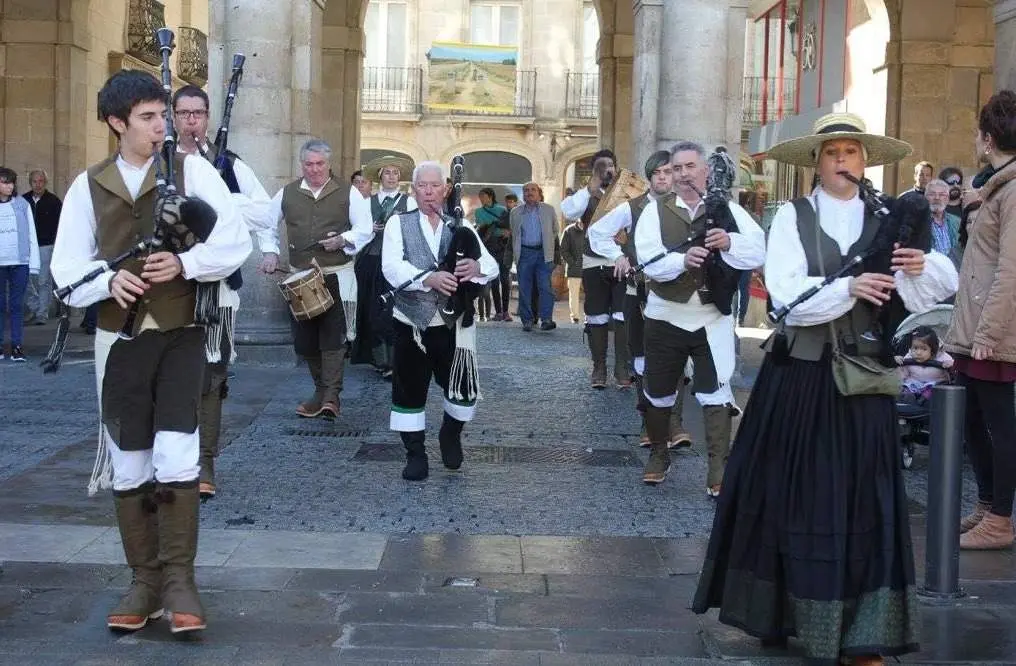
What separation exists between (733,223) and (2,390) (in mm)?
6346

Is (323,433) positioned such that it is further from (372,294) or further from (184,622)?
(184,622)

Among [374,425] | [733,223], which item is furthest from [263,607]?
[374,425]

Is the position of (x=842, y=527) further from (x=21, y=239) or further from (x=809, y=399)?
(x=21, y=239)

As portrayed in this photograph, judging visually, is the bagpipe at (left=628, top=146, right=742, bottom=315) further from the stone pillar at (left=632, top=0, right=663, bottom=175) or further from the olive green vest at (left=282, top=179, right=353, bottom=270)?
the stone pillar at (left=632, top=0, right=663, bottom=175)

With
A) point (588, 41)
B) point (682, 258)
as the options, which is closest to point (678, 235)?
point (682, 258)

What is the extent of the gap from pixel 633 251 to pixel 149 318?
4.28m

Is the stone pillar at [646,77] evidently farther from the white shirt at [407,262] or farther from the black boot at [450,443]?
the black boot at [450,443]

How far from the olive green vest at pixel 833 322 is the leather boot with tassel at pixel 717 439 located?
101 inches

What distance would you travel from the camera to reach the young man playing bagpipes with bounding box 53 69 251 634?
509 cm

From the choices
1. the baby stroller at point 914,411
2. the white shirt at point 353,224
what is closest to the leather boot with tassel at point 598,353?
the white shirt at point 353,224

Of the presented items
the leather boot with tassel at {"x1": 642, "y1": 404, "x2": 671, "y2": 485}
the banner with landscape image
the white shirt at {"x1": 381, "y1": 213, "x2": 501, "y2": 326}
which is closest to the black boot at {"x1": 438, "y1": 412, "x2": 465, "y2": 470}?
the white shirt at {"x1": 381, "y1": 213, "x2": 501, "y2": 326}

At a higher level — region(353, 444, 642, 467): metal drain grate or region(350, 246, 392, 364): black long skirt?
region(350, 246, 392, 364): black long skirt

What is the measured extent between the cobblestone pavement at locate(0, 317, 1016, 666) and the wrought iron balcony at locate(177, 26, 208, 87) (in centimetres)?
1605

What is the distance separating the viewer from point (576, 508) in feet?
24.5
